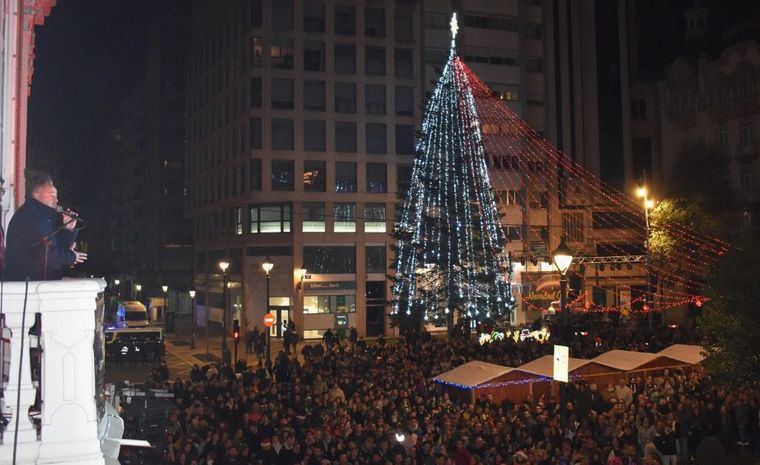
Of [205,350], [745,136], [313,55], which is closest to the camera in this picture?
[205,350]

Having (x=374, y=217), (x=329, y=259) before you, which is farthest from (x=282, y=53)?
(x=329, y=259)

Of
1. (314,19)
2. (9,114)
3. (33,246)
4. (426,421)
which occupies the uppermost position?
(314,19)

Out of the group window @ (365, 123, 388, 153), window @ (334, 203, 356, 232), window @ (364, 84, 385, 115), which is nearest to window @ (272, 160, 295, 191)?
window @ (334, 203, 356, 232)

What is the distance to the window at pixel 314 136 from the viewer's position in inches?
1891

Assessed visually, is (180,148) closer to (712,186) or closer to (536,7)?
(536,7)

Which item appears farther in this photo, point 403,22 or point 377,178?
point 403,22

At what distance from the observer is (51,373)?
4648 mm

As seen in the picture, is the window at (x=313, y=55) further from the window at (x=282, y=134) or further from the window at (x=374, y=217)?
the window at (x=374, y=217)

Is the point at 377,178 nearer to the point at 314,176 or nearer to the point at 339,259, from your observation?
the point at 314,176

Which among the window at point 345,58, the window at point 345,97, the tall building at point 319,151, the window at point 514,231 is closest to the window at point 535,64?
the tall building at point 319,151

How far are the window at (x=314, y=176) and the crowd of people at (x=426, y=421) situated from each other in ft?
82.5

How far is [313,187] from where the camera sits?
157ft

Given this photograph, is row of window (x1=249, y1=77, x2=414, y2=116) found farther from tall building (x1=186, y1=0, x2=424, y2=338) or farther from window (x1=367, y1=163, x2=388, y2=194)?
window (x1=367, y1=163, x2=388, y2=194)

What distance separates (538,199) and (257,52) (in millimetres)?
22584
